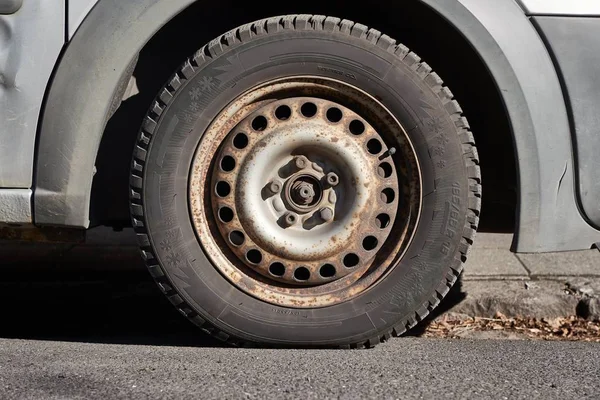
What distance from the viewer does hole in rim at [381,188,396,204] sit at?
2.77 meters

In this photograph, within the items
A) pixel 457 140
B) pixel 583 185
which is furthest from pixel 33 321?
pixel 583 185

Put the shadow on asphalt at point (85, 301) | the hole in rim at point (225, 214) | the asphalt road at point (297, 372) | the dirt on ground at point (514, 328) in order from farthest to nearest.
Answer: the dirt on ground at point (514, 328)
the shadow on asphalt at point (85, 301)
the hole in rim at point (225, 214)
the asphalt road at point (297, 372)

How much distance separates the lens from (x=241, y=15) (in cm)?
308

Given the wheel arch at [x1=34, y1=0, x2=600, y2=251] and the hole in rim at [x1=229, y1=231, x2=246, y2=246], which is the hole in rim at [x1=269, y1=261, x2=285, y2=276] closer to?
the hole in rim at [x1=229, y1=231, x2=246, y2=246]

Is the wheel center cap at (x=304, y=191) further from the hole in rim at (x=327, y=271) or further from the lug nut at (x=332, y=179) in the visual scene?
the hole in rim at (x=327, y=271)

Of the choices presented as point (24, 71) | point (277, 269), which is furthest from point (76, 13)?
point (277, 269)

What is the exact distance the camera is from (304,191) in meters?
2.76

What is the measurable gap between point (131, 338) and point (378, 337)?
99cm

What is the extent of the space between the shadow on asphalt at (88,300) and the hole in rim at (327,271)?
1.46ft

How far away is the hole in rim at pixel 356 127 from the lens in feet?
9.16

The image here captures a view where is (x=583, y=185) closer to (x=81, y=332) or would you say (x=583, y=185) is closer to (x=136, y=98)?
(x=136, y=98)

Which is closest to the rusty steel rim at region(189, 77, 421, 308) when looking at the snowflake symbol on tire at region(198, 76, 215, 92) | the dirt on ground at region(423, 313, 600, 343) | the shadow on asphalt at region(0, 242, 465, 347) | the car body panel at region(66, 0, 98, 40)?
the snowflake symbol on tire at region(198, 76, 215, 92)

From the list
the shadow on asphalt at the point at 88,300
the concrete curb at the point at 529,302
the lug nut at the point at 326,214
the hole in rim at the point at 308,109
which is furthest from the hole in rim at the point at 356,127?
the concrete curb at the point at 529,302

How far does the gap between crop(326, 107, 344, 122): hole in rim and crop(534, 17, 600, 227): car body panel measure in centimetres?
69
